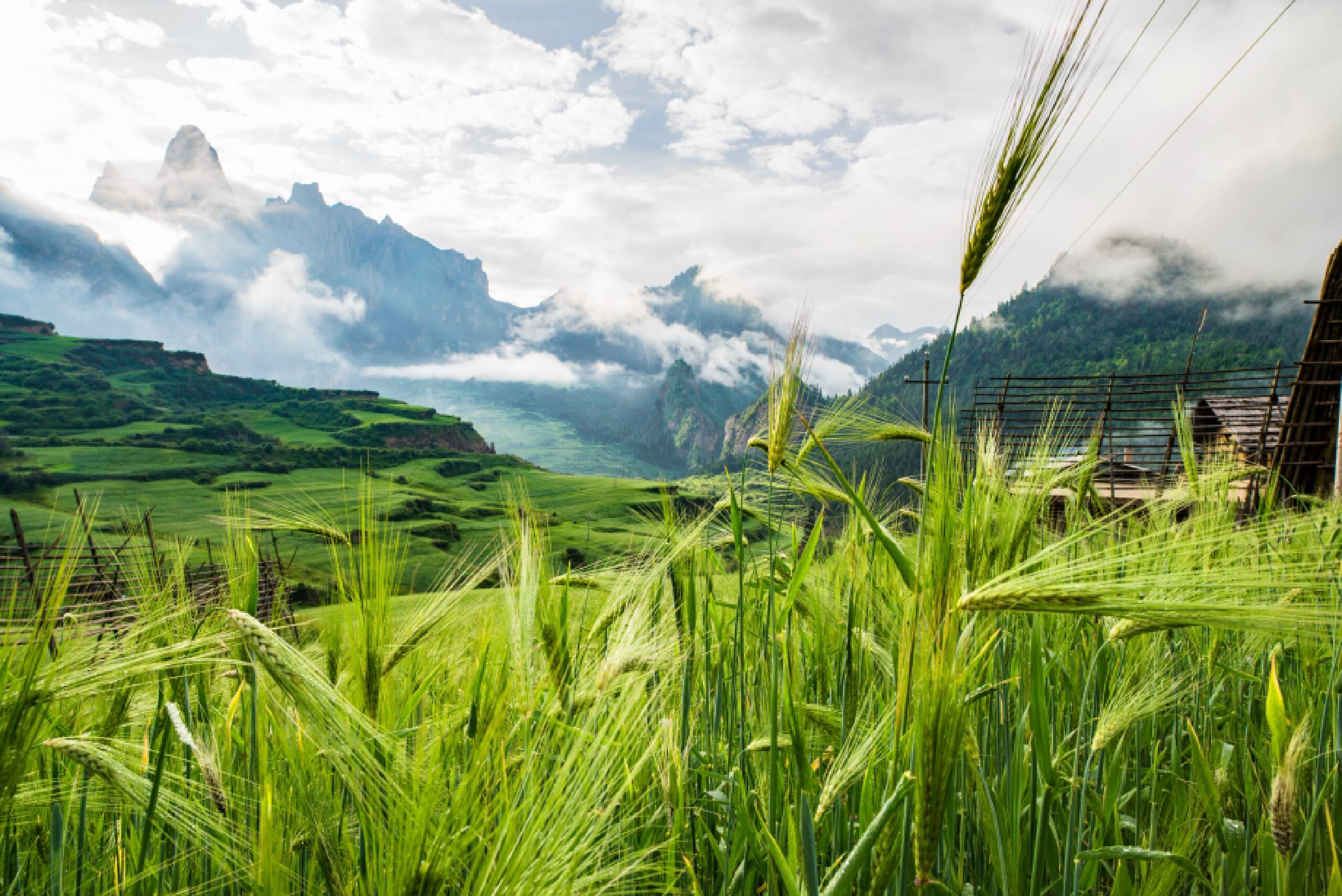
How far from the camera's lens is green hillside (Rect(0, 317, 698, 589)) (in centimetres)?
5756

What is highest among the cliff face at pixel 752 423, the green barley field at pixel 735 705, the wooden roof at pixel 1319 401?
the wooden roof at pixel 1319 401

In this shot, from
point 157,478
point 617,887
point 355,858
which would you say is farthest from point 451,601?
point 157,478

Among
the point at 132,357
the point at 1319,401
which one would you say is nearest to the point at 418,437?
the point at 132,357

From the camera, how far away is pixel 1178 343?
9988 centimetres

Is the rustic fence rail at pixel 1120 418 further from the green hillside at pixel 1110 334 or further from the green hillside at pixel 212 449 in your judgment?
the green hillside at pixel 1110 334

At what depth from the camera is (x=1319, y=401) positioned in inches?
297

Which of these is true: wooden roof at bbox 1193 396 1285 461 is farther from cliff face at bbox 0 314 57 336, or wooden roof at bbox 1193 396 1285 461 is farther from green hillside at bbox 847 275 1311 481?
cliff face at bbox 0 314 57 336

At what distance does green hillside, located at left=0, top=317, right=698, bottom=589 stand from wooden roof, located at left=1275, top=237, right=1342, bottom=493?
33.4 m

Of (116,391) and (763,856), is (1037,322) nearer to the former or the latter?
(763,856)

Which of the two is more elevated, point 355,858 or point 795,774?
point 795,774

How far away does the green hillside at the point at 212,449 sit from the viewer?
189 ft

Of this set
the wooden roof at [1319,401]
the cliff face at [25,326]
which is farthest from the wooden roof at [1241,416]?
the cliff face at [25,326]

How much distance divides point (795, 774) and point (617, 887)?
1.29 ft

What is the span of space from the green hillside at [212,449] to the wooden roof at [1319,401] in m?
33.4
